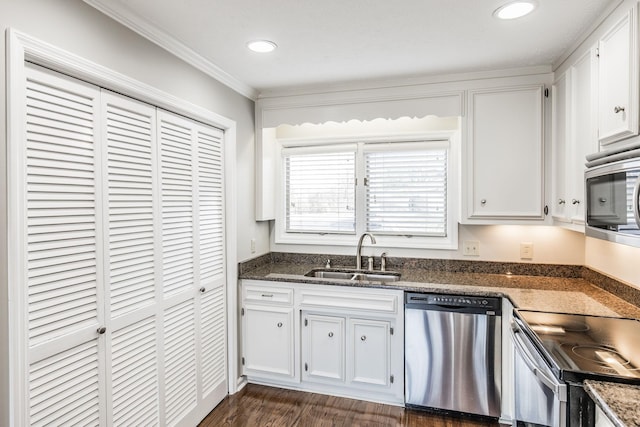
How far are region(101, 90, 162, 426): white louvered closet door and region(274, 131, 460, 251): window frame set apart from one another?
1.44m

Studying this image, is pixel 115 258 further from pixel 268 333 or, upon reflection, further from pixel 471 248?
pixel 471 248

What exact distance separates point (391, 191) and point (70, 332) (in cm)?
240

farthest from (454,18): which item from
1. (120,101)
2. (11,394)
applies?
(11,394)

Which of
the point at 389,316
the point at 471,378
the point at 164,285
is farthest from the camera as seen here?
the point at 389,316

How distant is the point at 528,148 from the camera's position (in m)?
2.52

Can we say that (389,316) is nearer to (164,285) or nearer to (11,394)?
(164,285)

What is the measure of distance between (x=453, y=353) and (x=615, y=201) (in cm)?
139

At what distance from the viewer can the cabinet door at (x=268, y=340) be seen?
9.17ft

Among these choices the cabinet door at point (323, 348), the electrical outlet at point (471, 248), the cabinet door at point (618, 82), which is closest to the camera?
the cabinet door at point (618, 82)

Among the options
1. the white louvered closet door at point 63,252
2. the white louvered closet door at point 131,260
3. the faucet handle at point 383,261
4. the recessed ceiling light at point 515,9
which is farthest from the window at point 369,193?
the white louvered closet door at point 63,252

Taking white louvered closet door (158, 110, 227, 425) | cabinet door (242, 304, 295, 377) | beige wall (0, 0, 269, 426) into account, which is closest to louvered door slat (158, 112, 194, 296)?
white louvered closet door (158, 110, 227, 425)

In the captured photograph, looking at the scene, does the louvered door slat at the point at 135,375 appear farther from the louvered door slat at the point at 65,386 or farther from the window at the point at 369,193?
the window at the point at 369,193

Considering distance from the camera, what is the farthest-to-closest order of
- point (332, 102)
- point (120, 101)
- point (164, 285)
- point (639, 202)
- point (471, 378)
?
point (332, 102) < point (471, 378) < point (164, 285) < point (120, 101) < point (639, 202)

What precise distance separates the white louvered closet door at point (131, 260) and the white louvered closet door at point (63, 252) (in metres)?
0.07
